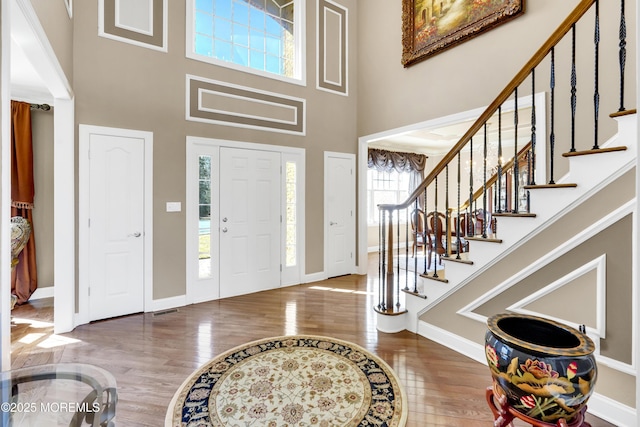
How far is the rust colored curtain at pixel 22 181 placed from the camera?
3.83 meters

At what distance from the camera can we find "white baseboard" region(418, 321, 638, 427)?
173cm

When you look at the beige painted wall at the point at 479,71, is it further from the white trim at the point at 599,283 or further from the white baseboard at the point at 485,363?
the white baseboard at the point at 485,363

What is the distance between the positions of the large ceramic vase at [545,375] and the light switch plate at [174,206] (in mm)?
3550

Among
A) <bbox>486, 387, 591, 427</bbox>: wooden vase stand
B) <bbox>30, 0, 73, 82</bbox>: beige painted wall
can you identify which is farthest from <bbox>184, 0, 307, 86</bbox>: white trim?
<bbox>486, 387, 591, 427</bbox>: wooden vase stand

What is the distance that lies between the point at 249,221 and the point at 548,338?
3551 mm

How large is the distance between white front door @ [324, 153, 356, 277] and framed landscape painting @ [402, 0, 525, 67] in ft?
5.89

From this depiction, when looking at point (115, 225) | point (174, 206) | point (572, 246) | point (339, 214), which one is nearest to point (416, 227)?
point (339, 214)

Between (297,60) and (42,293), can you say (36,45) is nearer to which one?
(297,60)

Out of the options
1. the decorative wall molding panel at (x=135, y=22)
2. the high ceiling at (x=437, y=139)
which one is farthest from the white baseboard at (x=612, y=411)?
the decorative wall molding panel at (x=135, y=22)

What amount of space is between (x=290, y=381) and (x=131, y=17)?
4.16 meters

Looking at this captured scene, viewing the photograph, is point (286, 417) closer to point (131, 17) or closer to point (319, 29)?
point (131, 17)

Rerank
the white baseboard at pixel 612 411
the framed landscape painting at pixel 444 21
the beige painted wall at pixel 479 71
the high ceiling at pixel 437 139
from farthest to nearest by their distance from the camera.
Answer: the high ceiling at pixel 437 139 → the framed landscape painting at pixel 444 21 → the beige painted wall at pixel 479 71 → the white baseboard at pixel 612 411

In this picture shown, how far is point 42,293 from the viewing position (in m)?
4.12

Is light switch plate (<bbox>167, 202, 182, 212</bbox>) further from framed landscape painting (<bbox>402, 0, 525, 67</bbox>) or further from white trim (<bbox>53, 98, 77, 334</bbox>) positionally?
framed landscape painting (<bbox>402, 0, 525, 67</bbox>)
